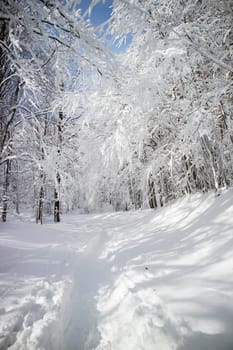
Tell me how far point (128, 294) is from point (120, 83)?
3120 millimetres

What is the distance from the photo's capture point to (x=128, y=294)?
259 cm

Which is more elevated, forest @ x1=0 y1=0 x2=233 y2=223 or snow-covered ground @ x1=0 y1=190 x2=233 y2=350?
forest @ x1=0 y1=0 x2=233 y2=223

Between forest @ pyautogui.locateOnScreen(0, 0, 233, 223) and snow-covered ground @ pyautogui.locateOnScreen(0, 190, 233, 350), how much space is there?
229cm

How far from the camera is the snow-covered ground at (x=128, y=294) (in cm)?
182

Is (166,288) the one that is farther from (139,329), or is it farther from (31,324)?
(31,324)

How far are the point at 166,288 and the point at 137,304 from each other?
564mm

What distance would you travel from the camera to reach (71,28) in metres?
1.97

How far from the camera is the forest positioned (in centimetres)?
208

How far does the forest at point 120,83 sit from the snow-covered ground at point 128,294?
7.52 ft

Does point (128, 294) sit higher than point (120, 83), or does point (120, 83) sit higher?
point (120, 83)

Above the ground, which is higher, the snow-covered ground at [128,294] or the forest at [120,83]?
the forest at [120,83]

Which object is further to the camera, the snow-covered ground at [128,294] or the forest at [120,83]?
the forest at [120,83]

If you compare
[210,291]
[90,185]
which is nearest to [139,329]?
[210,291]

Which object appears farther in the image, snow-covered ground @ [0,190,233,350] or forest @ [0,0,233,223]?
forest @ [0,0,233,223]
